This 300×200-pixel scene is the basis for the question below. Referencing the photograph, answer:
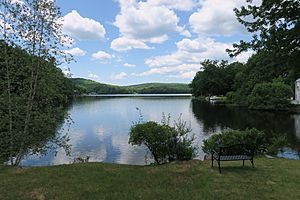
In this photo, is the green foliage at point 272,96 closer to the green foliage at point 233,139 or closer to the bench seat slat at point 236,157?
the green foliage at point 233,139

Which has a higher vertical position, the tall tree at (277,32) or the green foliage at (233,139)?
the tall tree at (277,32)

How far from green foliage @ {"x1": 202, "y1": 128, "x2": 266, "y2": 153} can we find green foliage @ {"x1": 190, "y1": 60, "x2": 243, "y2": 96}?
91198mm

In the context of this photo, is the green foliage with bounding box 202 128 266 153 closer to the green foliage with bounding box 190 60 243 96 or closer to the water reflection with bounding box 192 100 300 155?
the water reflection with bounding box 192 100 300 155

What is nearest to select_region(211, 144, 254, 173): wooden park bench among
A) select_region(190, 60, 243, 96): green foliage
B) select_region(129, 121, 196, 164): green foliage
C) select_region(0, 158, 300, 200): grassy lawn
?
select_region(0, 158, 300, 200): grassy lawn

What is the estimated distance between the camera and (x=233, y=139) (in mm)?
12906

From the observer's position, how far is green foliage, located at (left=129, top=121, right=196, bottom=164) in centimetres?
1159

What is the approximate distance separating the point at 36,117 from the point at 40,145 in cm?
104

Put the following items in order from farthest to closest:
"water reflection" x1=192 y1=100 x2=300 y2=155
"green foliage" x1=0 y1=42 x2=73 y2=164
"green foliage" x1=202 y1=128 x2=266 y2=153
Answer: "water reflection" x1=192 y1=100 x2=300 y2=155 → "green foliage" x1=202 y1=128 x2=266 y2=153 → "green foliage" x1=0 y1=42 x2=73 y2=164

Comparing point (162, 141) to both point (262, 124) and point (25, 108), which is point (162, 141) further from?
point (262, 124)

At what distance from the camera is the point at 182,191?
21.1 feet

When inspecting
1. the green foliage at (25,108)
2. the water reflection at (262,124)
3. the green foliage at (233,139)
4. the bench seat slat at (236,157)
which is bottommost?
the water reflection at (262,124)

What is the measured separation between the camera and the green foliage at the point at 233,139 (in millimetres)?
12773

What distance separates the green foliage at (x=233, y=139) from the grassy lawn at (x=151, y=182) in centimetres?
358

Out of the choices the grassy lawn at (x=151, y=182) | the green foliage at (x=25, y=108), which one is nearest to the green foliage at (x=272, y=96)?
the grassy lawn at (x=151, y=182)
